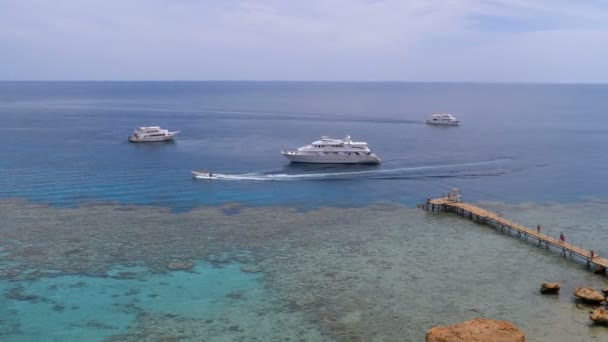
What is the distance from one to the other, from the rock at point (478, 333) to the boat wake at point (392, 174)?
6135 cm

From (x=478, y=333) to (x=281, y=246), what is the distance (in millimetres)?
29194

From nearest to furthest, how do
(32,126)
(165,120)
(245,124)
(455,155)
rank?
(455,155)
(32,126)
(245,124)
(165,120)

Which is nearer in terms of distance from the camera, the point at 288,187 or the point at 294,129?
the point at 288,187

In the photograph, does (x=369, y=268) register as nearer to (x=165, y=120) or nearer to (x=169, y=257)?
(x=169, y=257)

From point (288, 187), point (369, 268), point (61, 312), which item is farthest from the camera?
point (288, 187)

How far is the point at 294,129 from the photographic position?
168875 millimetres

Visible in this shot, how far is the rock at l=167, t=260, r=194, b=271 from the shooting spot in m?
51.7

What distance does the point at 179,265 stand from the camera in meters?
52.4

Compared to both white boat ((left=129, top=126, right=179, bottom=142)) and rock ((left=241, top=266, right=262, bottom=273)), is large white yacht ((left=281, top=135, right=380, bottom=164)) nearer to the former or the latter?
white boat ((left=129, top=126, right=179, bottom=142))

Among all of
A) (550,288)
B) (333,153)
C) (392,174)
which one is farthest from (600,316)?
(333,153)

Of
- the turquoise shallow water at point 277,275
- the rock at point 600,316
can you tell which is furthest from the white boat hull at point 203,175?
the rock at point 600,316

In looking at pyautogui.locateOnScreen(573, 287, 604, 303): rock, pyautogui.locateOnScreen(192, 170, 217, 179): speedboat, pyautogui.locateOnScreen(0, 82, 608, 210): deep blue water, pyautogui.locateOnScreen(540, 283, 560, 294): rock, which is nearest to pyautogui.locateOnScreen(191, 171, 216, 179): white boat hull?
pyautogui.locateOnScreen(192, 170, 217, 179): speedboat

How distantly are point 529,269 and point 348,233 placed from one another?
19733mm

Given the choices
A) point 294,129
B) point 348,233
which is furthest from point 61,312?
point 294,129
